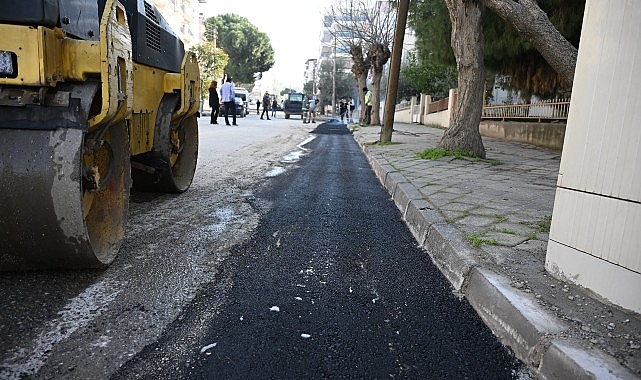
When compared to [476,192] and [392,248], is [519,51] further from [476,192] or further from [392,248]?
[392,248]

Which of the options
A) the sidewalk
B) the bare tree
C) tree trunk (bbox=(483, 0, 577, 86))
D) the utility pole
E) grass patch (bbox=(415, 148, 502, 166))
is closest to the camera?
the sidewalk

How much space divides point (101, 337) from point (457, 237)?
7.13 ft

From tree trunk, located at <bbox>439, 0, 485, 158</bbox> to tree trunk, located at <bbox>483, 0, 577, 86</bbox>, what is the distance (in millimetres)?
1321

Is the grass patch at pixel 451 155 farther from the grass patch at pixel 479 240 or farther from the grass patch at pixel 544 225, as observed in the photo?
the grass patch at pixel 479 240

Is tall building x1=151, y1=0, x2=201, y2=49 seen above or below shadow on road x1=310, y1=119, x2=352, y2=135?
above

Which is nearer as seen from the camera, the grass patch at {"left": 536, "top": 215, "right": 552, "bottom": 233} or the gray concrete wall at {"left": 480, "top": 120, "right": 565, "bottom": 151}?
the grass patch at {"left": 536, "top": 215, "right": 552, "bottom": 233}

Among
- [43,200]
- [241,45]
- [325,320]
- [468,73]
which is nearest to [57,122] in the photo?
[43,200]

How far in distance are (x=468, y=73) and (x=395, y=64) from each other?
9.58 ft

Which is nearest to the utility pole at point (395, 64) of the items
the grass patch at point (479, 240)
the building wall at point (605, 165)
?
the grass patch at point (479, 240)

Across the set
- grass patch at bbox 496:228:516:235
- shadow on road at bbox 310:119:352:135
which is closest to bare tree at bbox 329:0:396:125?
shadow on road at bbox 310:119:352:135

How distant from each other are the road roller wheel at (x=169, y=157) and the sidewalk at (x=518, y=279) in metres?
2.18

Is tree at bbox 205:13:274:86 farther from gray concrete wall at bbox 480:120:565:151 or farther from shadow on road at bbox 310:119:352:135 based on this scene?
gray concrete wall at bbox 480:120:565:151

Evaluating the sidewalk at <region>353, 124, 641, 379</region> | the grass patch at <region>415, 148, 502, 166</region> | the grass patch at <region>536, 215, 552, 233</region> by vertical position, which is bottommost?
the sidewalk at <region>353, 124, 641, 379</region>

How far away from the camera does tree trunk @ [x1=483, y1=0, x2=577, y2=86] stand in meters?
5.58
